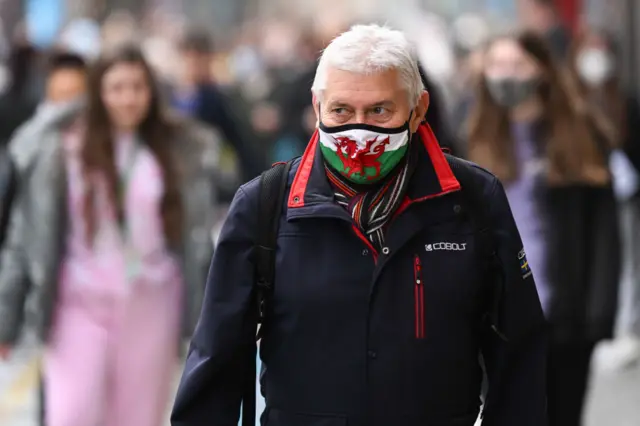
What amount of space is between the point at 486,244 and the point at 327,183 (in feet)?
1.38

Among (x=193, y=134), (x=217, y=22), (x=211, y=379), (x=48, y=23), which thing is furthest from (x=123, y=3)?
(x=211, y=379)

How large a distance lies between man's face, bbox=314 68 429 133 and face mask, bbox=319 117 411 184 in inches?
0.8

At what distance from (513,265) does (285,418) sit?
68 centimetres

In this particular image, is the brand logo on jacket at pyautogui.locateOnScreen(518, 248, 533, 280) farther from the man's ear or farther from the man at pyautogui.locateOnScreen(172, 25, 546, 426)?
the man's ear

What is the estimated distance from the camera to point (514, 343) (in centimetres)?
394

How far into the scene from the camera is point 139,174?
258 inches

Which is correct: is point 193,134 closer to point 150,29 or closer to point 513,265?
point 513,265

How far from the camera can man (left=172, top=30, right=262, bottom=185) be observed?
12922 mm

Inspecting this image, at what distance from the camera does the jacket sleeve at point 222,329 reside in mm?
3893

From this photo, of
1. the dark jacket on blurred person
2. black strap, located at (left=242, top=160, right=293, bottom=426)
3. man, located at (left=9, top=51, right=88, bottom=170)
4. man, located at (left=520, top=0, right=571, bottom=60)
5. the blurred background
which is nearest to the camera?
black strap, located at (left=242, top=160, right=293, bottom=426)

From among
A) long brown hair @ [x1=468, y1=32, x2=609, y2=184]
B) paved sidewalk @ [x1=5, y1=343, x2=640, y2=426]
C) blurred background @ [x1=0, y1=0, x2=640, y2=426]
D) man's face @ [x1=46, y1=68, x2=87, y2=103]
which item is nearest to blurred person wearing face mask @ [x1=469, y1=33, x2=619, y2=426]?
long brown hair @ [x1=468, y1=32, x2=609, y2=184]

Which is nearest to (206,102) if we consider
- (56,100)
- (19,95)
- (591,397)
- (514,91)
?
(19,95)

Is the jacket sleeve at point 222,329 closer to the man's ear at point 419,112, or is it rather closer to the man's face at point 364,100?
the man's face at point 364,100

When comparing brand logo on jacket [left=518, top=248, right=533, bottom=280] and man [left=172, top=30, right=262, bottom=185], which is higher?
brand logo on jacket [left=518, top=248, right=533, bottom=280]
